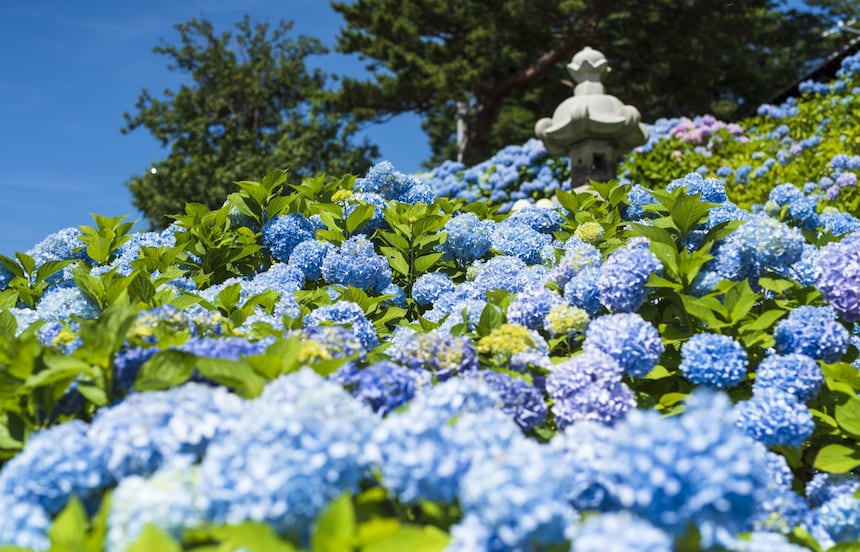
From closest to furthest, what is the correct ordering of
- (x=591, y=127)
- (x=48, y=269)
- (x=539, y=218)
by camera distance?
(x=48, y=269), (x=539, y=218), (x=591, y=127)

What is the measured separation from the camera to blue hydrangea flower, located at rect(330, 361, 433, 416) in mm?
1795

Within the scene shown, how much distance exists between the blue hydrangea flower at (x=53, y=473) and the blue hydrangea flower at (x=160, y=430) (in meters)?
0.03

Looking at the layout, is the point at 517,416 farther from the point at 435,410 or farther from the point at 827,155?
the point at 827,155

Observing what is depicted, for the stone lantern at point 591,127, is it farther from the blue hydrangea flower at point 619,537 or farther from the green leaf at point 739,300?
the blue hydrangea flower at point 619,537

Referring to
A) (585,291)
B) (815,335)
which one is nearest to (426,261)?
(585,291)

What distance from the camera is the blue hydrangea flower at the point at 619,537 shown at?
1.20 meters

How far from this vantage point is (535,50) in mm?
19922

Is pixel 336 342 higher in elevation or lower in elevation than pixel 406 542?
higher

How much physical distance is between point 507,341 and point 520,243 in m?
1.50

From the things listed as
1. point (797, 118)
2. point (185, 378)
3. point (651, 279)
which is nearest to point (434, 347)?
point (185, 378)

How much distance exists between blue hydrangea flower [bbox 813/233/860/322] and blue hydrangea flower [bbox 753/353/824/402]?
0.32 m

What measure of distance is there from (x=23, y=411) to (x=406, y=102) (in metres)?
18.8

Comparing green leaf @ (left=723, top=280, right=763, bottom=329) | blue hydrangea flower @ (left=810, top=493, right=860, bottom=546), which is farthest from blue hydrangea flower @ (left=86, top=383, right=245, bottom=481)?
green leaf @ (left=723, top=280, right=763, bottom=329)

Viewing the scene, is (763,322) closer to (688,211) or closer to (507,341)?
(688,211)
